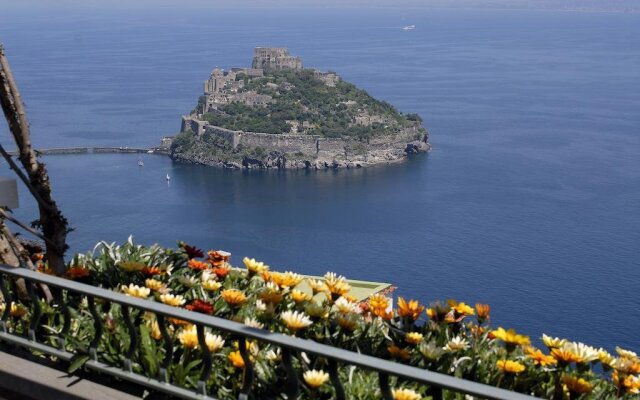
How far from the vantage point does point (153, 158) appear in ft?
205

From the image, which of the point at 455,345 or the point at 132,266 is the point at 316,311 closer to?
the point at 455,345

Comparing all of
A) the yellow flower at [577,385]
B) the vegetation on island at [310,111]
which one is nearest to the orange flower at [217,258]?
the yellow flower at [577,385]

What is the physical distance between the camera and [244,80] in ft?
262

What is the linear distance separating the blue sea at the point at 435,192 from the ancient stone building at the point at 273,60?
23.5 ft

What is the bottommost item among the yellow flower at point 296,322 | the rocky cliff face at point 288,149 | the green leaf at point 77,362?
the rocky cliff face at point 288,149

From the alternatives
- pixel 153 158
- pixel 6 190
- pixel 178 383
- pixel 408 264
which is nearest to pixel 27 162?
pixel 6 190

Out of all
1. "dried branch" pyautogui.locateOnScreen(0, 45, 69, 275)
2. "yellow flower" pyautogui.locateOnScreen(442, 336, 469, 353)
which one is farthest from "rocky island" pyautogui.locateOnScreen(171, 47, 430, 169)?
"yellow flower" pyautogui.locateOnScreen(442, 336, 469, 353)

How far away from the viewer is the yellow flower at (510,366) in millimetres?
2580

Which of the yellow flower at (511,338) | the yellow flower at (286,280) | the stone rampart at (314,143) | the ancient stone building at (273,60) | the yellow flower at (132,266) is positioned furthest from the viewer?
the ancient stone building at (273,60)

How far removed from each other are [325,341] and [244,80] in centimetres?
7801

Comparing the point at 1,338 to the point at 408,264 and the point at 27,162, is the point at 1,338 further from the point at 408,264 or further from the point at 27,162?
the point at 408,264

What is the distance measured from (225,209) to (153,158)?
48.1 feet

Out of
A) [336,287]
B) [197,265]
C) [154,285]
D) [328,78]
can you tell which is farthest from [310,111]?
[336,287]

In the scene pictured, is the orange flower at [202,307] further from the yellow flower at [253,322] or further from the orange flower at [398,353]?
the orange flower at [398,353]
